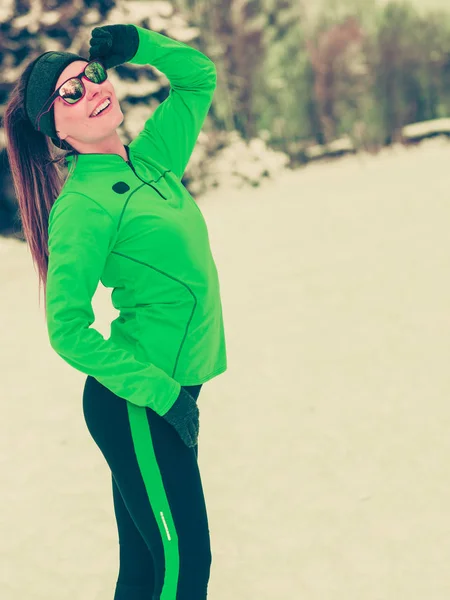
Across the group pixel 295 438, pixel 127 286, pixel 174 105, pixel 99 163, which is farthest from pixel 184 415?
pixel 295 438

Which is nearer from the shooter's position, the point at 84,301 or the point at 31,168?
the point at 84,301

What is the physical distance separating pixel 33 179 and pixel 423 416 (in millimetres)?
3154

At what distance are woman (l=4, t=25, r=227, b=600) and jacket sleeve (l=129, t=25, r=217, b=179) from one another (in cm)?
19

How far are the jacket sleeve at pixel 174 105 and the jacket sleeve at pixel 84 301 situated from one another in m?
0.57

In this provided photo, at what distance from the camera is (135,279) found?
2.12 metres

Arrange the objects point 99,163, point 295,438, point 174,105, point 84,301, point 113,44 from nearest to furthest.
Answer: point 84,301 < point 99,163 < point 113,44 < point 174,105 < point 295,438

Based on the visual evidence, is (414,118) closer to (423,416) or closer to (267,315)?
(267,315)

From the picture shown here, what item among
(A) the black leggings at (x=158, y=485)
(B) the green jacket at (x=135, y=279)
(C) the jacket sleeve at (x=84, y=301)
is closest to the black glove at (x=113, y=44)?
(B) the green jacket at (x=135, y=279)

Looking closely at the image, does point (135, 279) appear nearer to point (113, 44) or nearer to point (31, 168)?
point (31, 168)

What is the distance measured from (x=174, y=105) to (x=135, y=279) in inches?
30.4

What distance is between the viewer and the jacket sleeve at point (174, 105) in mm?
2564

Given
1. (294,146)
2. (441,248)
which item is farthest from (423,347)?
(294,146)

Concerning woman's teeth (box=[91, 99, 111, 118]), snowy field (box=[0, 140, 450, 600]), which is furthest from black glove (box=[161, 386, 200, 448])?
snowy field (box=[0, 140, 450, 600])

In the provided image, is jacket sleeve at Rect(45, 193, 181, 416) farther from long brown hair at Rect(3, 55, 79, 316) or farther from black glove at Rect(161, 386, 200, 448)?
long brown hair at Rect(3, 55, 79, 316)
